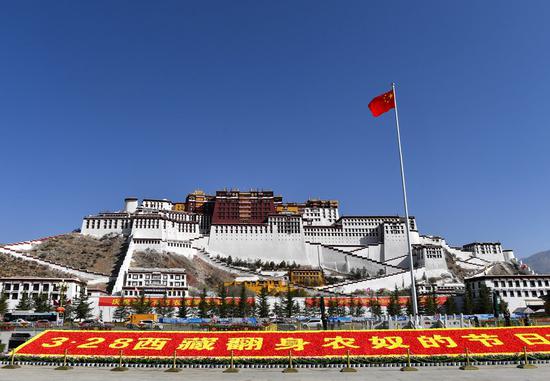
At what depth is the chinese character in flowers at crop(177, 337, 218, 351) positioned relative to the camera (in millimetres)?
25047

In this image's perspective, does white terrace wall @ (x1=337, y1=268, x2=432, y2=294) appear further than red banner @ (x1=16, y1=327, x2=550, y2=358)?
Yes

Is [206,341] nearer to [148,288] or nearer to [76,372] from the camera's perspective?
[76,372]

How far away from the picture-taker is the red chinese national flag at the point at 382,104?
31.0m

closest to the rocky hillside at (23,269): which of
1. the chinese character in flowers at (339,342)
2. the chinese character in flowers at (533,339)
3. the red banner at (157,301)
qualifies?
the red banner at (157,301)

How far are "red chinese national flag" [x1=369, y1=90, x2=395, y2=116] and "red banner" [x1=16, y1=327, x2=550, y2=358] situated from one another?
15551 millimetres

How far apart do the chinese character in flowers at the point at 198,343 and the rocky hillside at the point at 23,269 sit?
67046mm

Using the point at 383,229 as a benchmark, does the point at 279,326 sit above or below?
below

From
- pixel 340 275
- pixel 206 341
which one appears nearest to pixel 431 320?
pixel 206 341

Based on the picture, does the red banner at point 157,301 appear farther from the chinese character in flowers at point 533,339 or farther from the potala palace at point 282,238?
the chinese character in flowers at point 533,339

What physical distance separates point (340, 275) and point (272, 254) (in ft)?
64.1

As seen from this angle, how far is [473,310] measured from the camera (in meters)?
73.9

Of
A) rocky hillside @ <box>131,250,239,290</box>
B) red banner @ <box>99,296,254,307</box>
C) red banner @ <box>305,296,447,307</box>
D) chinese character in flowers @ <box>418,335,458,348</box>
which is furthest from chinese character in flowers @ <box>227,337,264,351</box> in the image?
rocky hillside @ <box>131,250,239,290</box>

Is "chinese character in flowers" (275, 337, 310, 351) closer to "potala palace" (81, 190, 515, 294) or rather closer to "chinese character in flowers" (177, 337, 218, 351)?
"chinese character in flowers" (177, 337, 218, 351)

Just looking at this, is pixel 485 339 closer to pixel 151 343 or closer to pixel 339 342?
pixel 339 342
